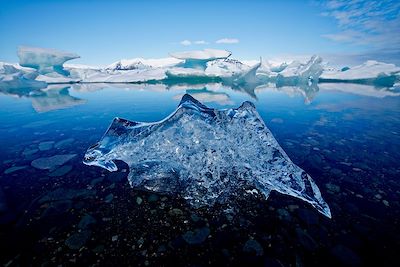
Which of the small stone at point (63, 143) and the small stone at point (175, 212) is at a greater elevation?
the small stone at point (175, 212)

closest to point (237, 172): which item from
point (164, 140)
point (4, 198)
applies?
point (164, 140)

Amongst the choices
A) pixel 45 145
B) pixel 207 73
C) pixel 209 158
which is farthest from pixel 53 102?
pixel 207 73

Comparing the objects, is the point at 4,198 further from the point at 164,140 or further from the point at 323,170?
the point at 323,170

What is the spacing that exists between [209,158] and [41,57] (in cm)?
5164

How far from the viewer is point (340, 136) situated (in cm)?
632

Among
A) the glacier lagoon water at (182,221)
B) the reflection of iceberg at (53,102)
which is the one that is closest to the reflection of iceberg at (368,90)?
the glacier lagoon water at (182,221)

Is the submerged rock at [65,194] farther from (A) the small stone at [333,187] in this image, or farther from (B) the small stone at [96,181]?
(A) the small stone at [333,187]

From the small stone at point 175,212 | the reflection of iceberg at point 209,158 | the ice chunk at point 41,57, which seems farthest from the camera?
the ice chunk at point 41,57

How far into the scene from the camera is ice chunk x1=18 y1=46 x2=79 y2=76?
40406 millimetres

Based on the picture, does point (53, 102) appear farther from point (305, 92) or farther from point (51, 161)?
point (305, 92)

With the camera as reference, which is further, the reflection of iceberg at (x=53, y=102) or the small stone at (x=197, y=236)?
the reflection of iceberg at (x=53, y=102)

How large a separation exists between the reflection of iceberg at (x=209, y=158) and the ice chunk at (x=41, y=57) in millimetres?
49565

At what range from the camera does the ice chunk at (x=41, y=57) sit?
4041cm

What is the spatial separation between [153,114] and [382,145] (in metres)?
8.09
